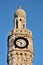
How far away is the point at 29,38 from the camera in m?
116

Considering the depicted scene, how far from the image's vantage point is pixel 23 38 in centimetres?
11525

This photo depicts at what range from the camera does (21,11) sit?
11738 cm

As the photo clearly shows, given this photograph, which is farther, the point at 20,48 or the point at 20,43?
the point at 20,48

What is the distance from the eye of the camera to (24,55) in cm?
11494

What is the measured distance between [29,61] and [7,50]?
3.04 metres

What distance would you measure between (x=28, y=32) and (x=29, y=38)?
2.99 ft

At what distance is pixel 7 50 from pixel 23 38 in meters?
2.37

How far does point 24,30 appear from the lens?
116 meters

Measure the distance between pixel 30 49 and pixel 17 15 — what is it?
456 centimetres

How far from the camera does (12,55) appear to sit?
4525 inches

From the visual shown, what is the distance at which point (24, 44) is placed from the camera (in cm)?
11481

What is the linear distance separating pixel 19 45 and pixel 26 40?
103 centimetres

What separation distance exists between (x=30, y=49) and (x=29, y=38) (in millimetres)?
1352

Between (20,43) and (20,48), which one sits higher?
(20,43)
